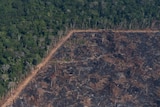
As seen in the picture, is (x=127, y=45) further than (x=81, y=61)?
Yes

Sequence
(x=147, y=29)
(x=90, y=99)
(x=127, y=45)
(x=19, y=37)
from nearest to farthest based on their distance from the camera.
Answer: (x=90, y=99), (x=19, y=37), (x=127, y=45), (x=147, y=29)

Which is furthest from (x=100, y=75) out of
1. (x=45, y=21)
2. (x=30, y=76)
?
(x=45, y=21)

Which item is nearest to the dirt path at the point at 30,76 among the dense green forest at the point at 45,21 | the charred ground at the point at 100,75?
the charred ground at the point at 100,75

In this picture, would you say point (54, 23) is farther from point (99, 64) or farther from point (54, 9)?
point (99, 64)

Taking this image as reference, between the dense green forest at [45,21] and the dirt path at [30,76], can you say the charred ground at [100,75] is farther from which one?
the dense green forest at [45,21]

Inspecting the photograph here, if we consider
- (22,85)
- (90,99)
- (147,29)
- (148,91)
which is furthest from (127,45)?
(22,85)
